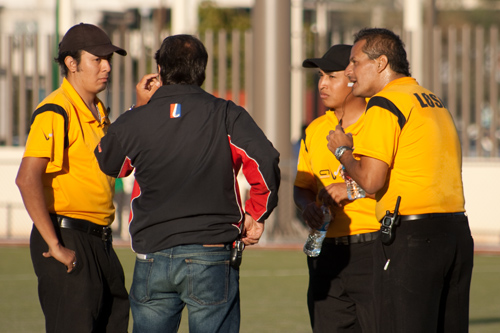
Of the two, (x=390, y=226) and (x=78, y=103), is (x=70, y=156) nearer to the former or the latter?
(x=78, y=103)

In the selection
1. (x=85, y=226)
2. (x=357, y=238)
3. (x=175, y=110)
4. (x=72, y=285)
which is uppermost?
(x=175, y=110)

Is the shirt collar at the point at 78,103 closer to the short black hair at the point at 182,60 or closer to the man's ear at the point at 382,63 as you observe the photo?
the short black hair at the point at 182,60

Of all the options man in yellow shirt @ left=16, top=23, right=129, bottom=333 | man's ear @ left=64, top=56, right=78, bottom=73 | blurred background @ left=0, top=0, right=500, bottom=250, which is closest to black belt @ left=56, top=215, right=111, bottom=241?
man in yellow shirt @ left=16, top=23, right=129, bottom=333

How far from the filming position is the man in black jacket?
13.2 feet

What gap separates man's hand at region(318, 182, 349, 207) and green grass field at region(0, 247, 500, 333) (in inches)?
113

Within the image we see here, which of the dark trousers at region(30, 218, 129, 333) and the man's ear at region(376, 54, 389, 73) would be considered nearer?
the man's ear at region(376, 54, 389, 73)

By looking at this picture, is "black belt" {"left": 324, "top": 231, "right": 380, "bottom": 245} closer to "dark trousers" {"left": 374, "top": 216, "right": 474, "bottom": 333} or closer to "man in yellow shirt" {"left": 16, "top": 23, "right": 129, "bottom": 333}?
"dark trousers" {"left": 374, "top": 216, "right": 474, "bottom": 333}

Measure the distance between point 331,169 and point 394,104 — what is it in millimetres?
1131

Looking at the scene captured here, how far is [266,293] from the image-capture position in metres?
9.78

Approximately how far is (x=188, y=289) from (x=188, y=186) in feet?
1.64

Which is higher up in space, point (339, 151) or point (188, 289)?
point (339, 151)

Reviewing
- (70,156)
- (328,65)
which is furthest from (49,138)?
(328,65)

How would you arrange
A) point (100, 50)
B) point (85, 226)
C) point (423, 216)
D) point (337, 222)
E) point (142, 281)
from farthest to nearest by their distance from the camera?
point (337, 222) → point (100, 50) → point (85, 226) → point (423, 216) → point (142, 281)

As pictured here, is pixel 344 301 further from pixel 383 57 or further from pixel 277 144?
pixel 277 144
